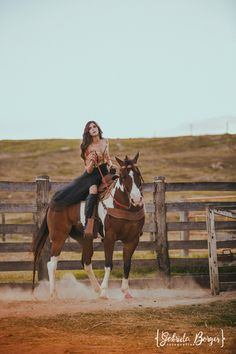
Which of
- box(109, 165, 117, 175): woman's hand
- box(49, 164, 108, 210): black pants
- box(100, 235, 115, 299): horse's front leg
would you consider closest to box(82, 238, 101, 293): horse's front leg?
box(100, 235, 115, 299): horse's front leg

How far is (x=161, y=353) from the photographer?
5.67 metres

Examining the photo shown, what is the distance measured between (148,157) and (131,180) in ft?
181

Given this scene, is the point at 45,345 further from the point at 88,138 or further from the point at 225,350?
the point at 88,138

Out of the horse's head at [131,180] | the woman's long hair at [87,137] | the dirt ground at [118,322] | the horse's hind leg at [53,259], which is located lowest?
the dirt ground at [118,322]

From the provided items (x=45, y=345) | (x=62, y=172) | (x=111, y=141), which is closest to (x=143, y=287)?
(x=45, y=345)

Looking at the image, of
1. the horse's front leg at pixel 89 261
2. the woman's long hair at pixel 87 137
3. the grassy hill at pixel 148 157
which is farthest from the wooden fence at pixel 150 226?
the grassy hill at pixel 148 157

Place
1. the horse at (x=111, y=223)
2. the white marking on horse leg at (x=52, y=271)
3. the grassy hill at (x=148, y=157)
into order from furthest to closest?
the grassy hill at (x=148, y=157), the white marking on horse leg at (x=52, y=271), the horse at (x=111, y=223)

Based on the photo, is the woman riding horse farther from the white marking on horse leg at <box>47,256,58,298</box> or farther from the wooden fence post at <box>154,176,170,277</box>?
the wooden fence post at <box>154,176,170,277</box>

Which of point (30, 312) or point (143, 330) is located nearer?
point (143, 330)

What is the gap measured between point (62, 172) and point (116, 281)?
1826 inches

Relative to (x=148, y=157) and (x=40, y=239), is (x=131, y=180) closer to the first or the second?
(x=40, y=239)

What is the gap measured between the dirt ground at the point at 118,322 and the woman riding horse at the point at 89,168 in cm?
181

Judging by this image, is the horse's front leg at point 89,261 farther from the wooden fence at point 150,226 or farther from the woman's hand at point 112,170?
the woman's hand at point 112,170

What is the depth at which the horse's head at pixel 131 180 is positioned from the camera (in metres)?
9.00
